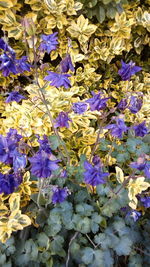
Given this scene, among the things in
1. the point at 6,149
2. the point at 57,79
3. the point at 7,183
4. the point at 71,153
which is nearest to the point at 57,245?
the point at 7,183

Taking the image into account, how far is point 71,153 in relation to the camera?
1.77 m

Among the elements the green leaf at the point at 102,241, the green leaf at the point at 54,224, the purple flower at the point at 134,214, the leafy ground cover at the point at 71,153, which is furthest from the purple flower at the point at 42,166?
the purple flower at the point at 134,214

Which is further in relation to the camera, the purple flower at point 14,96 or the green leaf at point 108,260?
the purple flower at point 14,96

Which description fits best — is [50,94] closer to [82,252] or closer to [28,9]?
[28,9]

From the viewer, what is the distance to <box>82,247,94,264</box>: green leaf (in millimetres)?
1286

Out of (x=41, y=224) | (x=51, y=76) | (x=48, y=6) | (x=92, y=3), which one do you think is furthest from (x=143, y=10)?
(x=41, y=224)

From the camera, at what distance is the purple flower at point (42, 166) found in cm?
117

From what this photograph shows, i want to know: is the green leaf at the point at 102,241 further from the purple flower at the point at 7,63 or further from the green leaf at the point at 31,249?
the purple flower at the point at 7,63

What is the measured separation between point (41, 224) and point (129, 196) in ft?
1.33

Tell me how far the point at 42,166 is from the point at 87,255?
1.41 ft

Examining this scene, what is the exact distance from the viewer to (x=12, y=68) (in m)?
1.39

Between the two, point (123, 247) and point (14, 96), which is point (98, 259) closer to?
point (123, 247)

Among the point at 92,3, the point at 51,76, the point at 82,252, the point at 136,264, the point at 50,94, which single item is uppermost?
the point at 92,3

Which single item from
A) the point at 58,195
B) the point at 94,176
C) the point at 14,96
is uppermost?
the point at 14,96
